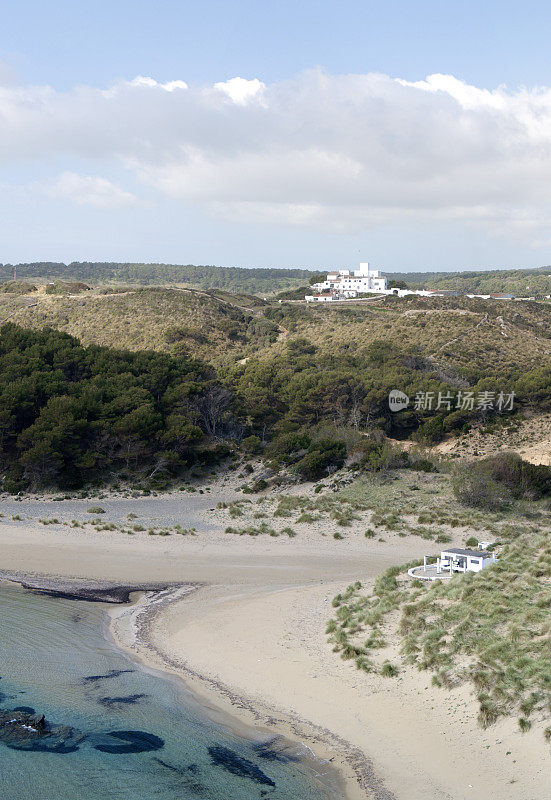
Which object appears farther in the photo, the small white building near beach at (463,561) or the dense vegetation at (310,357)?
the dense vegetation at (310,357)

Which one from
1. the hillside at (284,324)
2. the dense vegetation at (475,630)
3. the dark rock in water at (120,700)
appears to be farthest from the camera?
the hillside at (284,324)

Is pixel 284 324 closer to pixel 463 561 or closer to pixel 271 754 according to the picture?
pixel 463 561

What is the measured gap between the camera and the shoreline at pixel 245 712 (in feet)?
30.9

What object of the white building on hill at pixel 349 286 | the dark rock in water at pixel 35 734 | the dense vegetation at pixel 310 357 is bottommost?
the dark rock in water at pixel 35 734

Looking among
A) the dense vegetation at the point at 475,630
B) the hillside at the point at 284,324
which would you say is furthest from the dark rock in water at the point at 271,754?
the hillside at the point at 284,324

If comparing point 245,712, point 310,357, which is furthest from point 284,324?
point 245,712

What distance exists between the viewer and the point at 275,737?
34.7 feet

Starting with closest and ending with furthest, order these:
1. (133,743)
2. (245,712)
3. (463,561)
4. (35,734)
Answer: (133,743) → (35,734) → (245,712) → (463,561)

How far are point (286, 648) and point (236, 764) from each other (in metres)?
4.28

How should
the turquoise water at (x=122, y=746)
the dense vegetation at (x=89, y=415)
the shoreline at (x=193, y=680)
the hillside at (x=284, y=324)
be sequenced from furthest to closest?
the hillside at (x=284, y=324) → the dense vegetation at (x=89, y=415) → the shoreline at (x=193, y=680) → the turquoise water at (x=122, y=746)

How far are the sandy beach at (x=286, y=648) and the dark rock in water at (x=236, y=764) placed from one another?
988 mm

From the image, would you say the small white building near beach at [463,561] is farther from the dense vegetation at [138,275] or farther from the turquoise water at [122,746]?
the dense vegetation at [138,275]

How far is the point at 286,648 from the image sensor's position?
46.0ft

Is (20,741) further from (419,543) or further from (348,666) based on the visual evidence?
(419,543)
